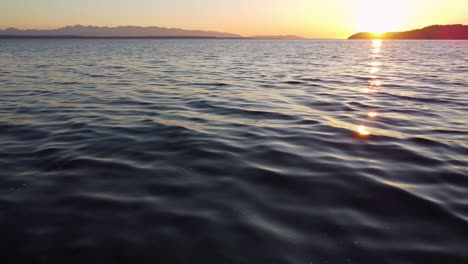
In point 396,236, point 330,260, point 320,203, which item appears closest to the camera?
point 330,260

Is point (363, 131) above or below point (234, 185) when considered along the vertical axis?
above

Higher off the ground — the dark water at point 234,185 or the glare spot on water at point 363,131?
the glare spot on water at point 363,131

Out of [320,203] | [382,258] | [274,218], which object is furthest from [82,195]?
[382,258]

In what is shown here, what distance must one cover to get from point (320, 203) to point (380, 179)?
5.05ft

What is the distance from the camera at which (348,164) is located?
21.8 ft

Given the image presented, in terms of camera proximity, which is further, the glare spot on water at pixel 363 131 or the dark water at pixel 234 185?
the glare spot on water at pixel 363 131

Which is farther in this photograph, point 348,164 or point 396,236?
point 348,164

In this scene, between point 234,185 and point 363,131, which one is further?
point 363,131

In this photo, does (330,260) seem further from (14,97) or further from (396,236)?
(14,97)

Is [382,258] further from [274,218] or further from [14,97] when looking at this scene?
[14,97]

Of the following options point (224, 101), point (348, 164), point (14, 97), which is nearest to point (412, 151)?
point (348, 164)

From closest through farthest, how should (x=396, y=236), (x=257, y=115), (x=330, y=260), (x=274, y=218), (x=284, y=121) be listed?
(x=330, y=260) → (x=396, y=236) → (x=274, y=218) → (x=284, y=121) → (x=257, y=115)

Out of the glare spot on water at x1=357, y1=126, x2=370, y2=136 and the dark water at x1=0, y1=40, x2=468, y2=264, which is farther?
the glare spot on water at x1=357, y1=126, x2=370, y2=136

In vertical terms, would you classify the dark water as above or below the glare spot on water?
below
